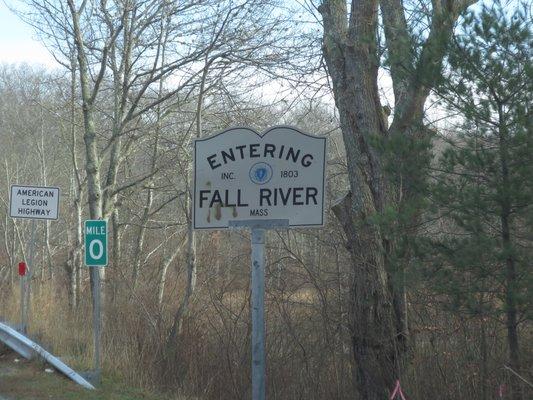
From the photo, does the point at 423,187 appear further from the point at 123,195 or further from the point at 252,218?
the point at 123,195

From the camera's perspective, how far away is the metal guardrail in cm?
1034

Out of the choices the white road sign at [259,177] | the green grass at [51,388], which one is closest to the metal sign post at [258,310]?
the white road sign at [259,177]

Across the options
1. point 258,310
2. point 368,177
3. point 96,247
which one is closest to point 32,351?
point 96,247

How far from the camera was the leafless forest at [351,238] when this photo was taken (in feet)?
24.4

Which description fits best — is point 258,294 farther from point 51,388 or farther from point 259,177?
point 51,388

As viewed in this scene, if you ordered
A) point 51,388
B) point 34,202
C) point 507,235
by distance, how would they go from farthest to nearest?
point 34,202, point 51,388, point 507,235

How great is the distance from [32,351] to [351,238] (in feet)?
18.1

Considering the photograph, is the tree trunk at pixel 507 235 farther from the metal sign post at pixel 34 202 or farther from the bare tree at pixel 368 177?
the metal sign post at pixel 34 202

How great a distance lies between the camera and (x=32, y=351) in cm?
1201

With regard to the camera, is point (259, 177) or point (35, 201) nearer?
point (259, 177)

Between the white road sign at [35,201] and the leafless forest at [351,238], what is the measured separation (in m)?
1.63

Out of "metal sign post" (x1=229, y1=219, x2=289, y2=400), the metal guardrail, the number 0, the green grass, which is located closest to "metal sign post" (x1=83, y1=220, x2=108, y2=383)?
the number 0

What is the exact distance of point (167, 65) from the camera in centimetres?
1641

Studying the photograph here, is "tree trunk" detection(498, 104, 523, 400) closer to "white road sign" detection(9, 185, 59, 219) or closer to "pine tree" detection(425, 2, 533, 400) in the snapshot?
"pine tree" detection(425, 2, 533, 400)
